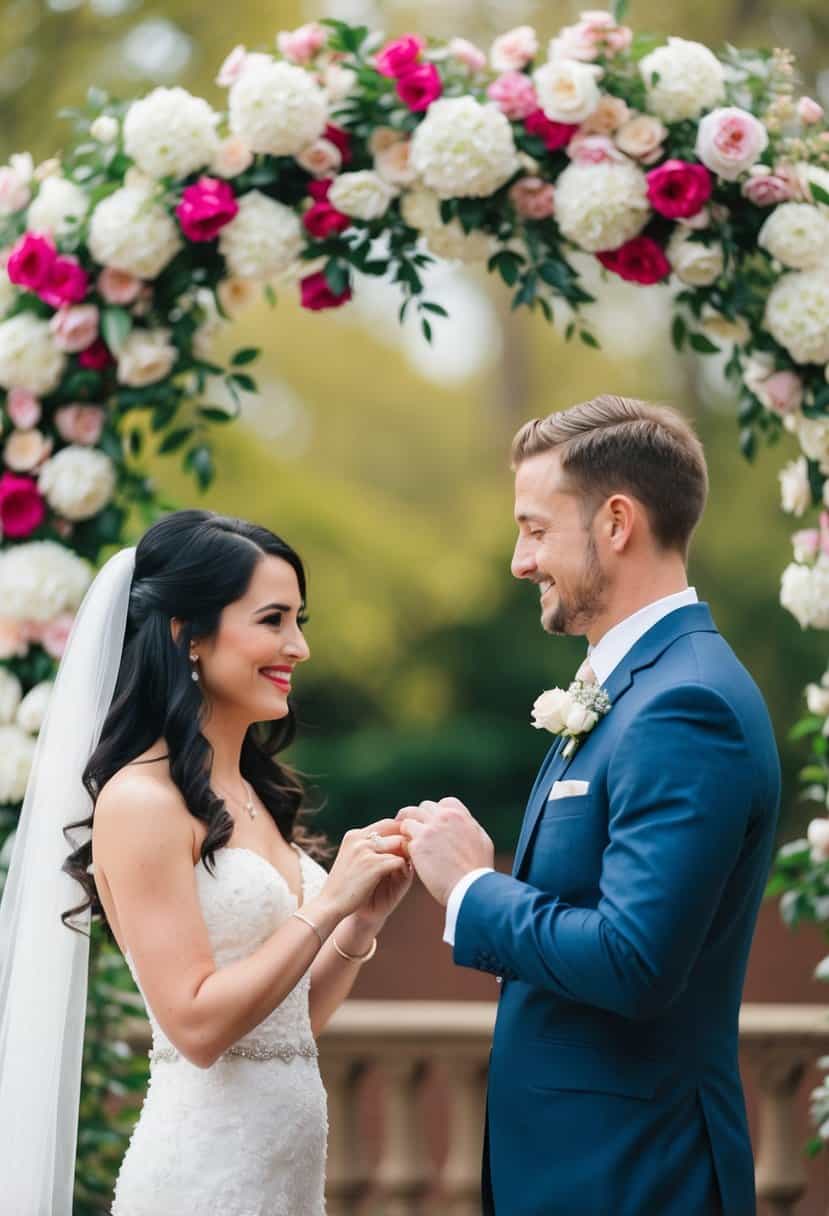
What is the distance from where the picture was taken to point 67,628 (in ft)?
14.3

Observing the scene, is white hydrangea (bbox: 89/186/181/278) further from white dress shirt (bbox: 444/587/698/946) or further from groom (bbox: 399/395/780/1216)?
white dress shirt (bbox: 444/587/698/946)

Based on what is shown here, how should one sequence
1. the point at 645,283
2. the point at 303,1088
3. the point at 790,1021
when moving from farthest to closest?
the point at 790,1021, the point at 645,283, the point at 303,1088

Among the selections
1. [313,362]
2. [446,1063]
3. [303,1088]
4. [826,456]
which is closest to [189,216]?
[826,456]

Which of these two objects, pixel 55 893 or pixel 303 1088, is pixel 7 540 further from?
pixel 303 1088

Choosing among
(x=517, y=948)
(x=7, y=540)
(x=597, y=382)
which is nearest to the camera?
(x=517, y=948)

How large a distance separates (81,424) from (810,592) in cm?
210

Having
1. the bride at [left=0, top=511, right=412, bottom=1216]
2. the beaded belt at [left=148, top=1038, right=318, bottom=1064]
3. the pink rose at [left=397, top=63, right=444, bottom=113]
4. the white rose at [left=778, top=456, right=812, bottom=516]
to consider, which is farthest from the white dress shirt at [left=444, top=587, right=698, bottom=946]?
the pink rose at [left=397, top=63, right=444, bottom=113]

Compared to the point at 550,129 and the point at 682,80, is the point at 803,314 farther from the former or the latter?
the point at 550,129

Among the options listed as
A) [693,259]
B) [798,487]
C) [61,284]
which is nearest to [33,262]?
[61,284]

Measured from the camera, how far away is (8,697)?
4375 millimetres

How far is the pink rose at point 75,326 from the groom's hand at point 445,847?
6.89 feet

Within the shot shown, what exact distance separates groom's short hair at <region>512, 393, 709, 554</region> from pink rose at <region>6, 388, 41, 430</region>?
208 centimetres

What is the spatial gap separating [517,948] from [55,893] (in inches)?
49.3

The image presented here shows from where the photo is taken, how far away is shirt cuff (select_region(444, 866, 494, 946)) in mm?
2646
